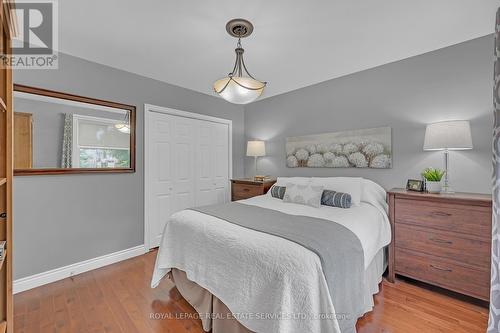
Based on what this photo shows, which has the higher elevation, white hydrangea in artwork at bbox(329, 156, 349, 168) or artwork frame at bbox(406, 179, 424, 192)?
white hydrangea in artwork at bbox(329, 156, 349, 168)

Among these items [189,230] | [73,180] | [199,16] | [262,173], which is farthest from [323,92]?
[73,180]

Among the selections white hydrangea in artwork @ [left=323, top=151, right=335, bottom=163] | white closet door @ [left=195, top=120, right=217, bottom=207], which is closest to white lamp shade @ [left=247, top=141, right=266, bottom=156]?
white closet door @ [left=195, top=120, right=217, bottom=207]

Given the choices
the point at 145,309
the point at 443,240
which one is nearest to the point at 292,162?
the point at 443,240

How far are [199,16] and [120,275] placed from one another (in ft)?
8.94

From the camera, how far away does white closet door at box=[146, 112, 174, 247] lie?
125 inches

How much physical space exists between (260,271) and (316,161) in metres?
2.38

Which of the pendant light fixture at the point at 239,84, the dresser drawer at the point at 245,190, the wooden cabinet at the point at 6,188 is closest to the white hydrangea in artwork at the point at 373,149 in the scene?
the dresser drawer at the point at 245,190

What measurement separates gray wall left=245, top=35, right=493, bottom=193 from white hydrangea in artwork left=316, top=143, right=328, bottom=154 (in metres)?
0.22

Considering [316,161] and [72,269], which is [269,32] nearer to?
[316,161]

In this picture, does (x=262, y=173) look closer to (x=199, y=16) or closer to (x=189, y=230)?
(x=189, y=230)

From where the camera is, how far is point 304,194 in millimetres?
2562

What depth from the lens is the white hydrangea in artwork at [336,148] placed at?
317cm

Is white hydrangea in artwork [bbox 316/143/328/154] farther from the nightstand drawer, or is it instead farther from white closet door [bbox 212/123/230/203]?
white closet door [bbox 212/123/230/203]

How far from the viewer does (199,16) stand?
1831mm
